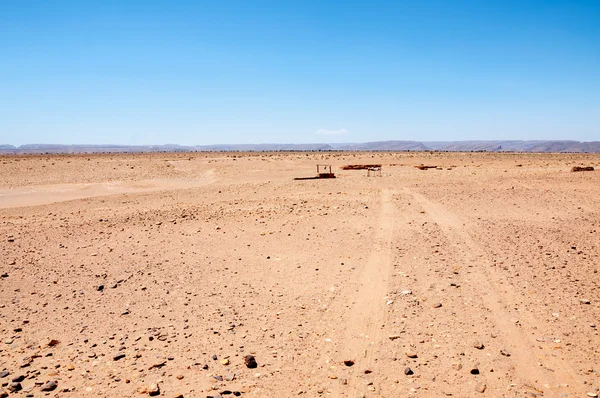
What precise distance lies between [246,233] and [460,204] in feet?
25.4

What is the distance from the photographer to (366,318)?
5.82 metres

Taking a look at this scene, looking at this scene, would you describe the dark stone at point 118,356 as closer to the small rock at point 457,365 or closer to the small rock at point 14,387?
the small rock at point 14,387

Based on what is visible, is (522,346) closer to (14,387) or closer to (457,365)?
(457,365)

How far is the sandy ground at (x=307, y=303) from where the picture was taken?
175 inches

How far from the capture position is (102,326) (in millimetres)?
5797

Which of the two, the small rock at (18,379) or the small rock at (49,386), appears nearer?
the small rock at (49,386)

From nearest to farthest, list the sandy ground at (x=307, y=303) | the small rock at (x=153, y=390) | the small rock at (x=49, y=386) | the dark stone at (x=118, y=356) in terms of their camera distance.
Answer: the small rock at (x=153, y=390)
the small rock at (x=49, y=386)
the sandy ground at (x=307, y=303)
the dark stone at (x=118, y=356)

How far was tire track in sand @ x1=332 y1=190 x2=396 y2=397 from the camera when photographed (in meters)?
4.46

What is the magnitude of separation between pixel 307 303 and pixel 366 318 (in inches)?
39.1

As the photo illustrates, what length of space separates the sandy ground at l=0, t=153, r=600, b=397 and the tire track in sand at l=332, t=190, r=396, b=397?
0.09ft

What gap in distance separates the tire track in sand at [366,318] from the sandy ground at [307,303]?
0.03m

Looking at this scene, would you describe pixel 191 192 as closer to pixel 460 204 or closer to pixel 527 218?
pixel 460 204

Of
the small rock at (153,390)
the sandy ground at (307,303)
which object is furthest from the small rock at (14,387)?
the small rock at (153,390)

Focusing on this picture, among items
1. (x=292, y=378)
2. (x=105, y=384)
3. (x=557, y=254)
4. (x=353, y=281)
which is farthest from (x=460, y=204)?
(x=105, y=384)
